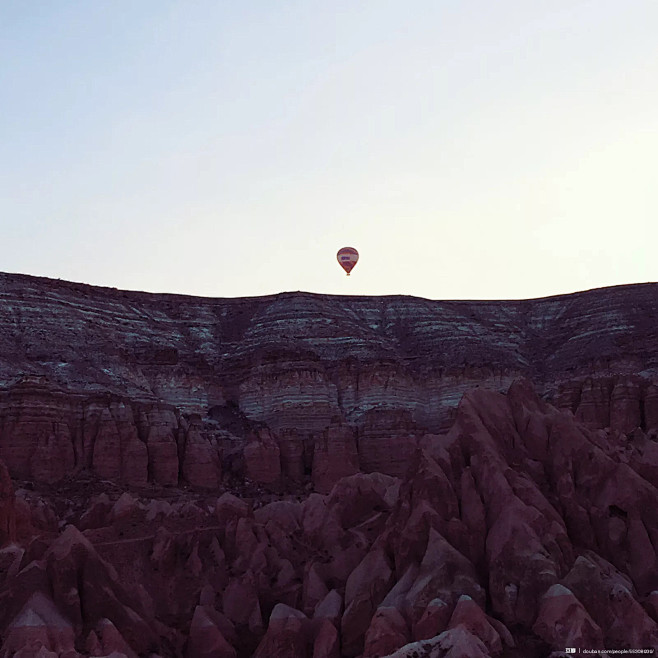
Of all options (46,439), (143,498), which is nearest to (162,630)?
(143,498)

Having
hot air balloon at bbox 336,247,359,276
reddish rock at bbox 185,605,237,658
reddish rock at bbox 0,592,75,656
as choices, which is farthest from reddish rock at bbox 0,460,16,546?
hot air balloon at bbox 336,247,359,276

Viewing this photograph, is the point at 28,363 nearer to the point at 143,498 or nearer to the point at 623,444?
the point at 143,498

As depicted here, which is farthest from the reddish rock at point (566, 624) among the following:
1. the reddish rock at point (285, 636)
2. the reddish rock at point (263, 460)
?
the reddish rock at point (263, 460)

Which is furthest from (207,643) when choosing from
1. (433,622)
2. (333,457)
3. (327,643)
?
(333,457)

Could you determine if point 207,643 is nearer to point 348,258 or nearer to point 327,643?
point 327,643

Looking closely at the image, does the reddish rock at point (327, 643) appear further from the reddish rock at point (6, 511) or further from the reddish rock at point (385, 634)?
the reddish rock at point (6, 511)

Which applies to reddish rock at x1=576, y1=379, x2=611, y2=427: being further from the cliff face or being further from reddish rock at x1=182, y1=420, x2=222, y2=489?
reddish rock at x1=182, y1=420, x2=222, y2=489
